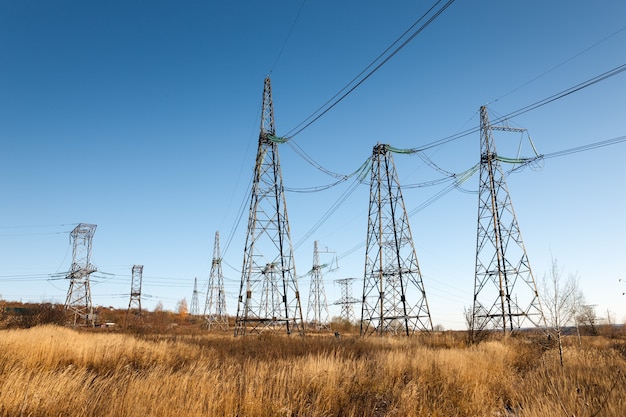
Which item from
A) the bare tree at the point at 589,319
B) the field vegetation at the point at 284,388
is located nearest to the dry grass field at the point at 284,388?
the field vegetation at the point at 284,388

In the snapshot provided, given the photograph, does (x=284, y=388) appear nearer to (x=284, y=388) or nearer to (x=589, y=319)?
(x=284, y=388)

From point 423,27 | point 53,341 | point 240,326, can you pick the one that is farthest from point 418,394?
point 240,326

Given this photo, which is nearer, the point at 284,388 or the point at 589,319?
the point at 284,388

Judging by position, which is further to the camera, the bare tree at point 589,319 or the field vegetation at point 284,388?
the bare tree at point 589,319

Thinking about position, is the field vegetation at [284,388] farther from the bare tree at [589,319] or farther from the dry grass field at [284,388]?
the bare tree at [589,319]

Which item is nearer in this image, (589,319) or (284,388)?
(284,388)

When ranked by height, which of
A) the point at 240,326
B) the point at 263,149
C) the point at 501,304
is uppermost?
the point at 263,149

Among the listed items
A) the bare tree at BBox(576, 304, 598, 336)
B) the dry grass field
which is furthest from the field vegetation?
the bare tree at BBox(576, 304, 598, 336)

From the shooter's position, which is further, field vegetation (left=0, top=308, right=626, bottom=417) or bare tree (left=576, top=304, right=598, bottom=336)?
bare tree (left=576, top=304, right=598, bottom=336)

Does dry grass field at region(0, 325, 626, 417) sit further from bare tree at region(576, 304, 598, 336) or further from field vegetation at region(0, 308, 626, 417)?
bare tree at region(576, 304, 598, 336)

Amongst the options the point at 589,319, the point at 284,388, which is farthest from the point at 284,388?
the point at 589,319

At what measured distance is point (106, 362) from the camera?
1054 centimetres

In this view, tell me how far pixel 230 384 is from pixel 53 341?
26.4 ft

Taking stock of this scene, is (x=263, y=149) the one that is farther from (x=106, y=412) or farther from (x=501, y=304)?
(x=106, y=412)
